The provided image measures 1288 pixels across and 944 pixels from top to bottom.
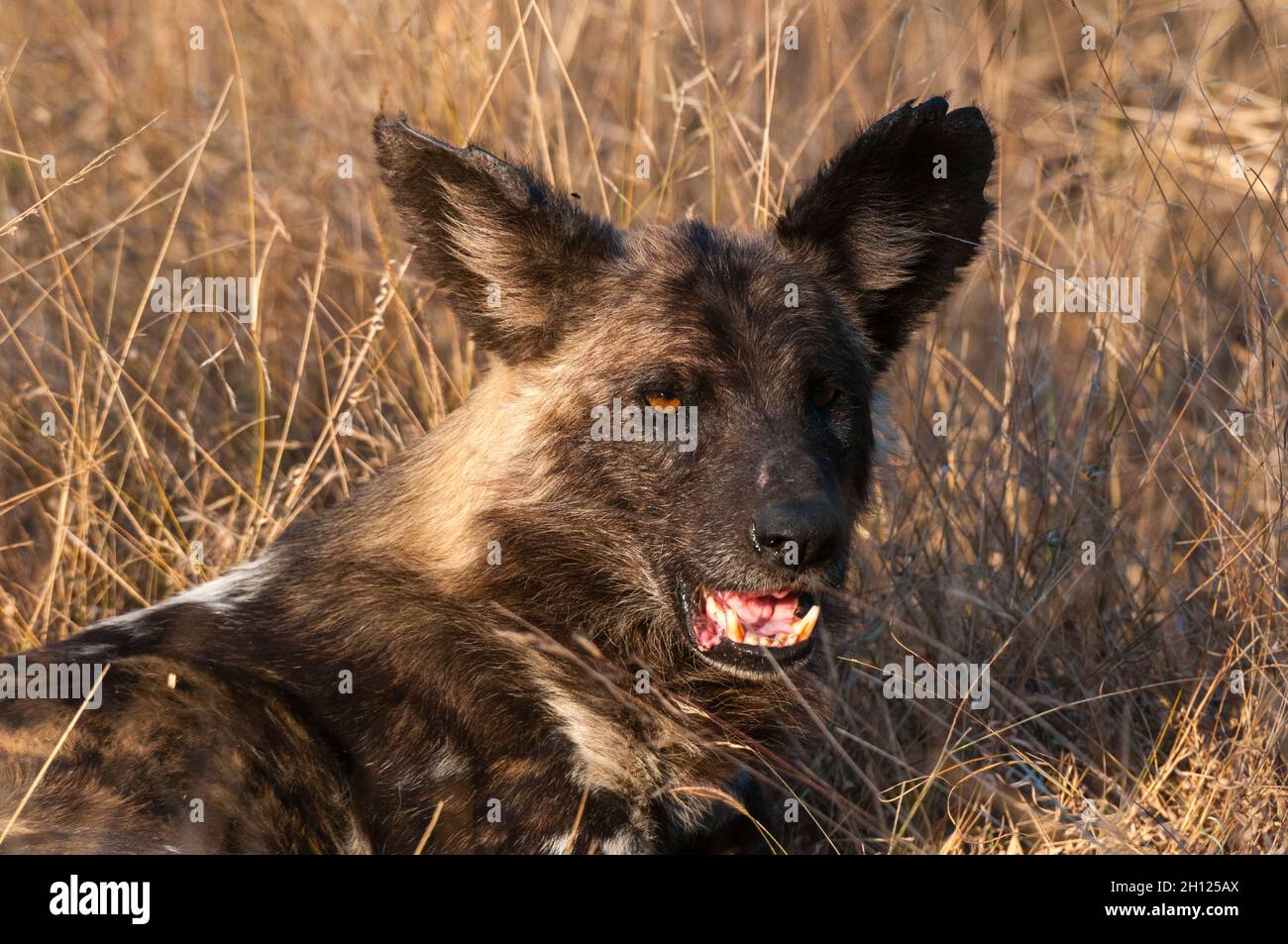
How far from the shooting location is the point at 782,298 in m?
4.21

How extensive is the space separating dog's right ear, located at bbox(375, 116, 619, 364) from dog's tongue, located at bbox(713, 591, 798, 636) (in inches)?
34.6

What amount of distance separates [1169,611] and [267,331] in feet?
12.4

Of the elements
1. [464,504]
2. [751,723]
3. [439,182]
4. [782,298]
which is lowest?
[751,723]

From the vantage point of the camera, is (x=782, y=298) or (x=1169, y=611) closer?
(x=782, y=298)

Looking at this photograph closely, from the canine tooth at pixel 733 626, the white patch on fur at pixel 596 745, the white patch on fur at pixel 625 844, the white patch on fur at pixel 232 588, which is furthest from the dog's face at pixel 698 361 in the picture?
the white patch on fur at pixel 232 588

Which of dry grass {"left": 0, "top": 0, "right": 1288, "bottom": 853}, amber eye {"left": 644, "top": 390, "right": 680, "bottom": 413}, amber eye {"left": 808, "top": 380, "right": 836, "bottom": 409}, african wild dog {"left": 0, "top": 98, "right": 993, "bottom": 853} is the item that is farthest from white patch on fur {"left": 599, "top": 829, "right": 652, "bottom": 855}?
amber eye {"left": 808, "top": 380, "right": 836, "bottom": 409}

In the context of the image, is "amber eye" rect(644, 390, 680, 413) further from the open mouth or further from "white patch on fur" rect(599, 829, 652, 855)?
"white patch on fur" rect(599, 829, 652, 855)

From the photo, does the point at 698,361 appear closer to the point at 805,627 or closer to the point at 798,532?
the point at 798,532

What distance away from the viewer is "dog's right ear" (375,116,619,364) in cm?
401

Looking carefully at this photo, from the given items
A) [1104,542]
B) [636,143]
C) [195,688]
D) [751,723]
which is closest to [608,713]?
[751,723]

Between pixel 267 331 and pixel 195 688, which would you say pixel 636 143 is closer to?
pixel 267 331

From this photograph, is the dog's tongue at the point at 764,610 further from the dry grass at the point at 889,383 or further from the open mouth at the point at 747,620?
the dry grass at the point at 889,383

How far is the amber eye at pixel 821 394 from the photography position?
13.5ft

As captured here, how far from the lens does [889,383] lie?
6.41 m
